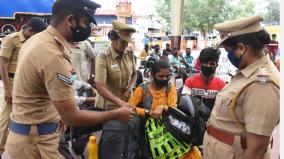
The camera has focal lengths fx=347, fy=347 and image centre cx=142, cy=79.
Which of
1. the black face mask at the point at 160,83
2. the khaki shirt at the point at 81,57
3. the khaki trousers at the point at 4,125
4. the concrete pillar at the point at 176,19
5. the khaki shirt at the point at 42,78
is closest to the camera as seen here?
the khaki shirt at the point at 42,78

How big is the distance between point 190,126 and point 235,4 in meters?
32.7

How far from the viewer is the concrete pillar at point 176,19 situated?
1976 cm

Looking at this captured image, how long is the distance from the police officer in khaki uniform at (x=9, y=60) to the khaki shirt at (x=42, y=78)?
1.89 m

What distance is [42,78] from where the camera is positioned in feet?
7.02

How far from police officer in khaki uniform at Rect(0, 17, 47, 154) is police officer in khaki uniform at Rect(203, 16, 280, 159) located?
2.56 metres

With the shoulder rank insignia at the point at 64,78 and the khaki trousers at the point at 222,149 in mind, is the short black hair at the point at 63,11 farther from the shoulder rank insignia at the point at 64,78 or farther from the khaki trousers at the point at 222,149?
the khaki trousers at the point at 222,149

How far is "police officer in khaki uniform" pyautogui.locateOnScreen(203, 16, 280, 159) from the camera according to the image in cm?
199

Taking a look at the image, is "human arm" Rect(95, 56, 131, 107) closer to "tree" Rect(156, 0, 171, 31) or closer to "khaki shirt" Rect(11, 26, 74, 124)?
"khaki shirt" Rect(11, 26, 74, 124)

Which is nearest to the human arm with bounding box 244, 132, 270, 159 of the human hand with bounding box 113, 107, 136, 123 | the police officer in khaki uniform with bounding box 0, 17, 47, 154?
the human hand with bounding box 113, 107, 136, 123

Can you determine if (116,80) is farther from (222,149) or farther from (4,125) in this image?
(222,149)

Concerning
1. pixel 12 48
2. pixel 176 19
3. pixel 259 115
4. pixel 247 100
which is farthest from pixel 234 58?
pixel 176 19

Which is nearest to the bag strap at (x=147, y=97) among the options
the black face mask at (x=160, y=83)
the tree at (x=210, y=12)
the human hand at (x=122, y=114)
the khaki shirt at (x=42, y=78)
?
the black face mask at (x=160, y=83)

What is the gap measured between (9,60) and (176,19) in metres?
16.4

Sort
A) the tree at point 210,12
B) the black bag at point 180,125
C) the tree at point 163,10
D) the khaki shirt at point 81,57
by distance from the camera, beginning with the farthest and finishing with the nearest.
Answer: the tree at point 163,10
the tree at point 210,12
the khaki shirt at point 81,57
the black bag at point 180,125
